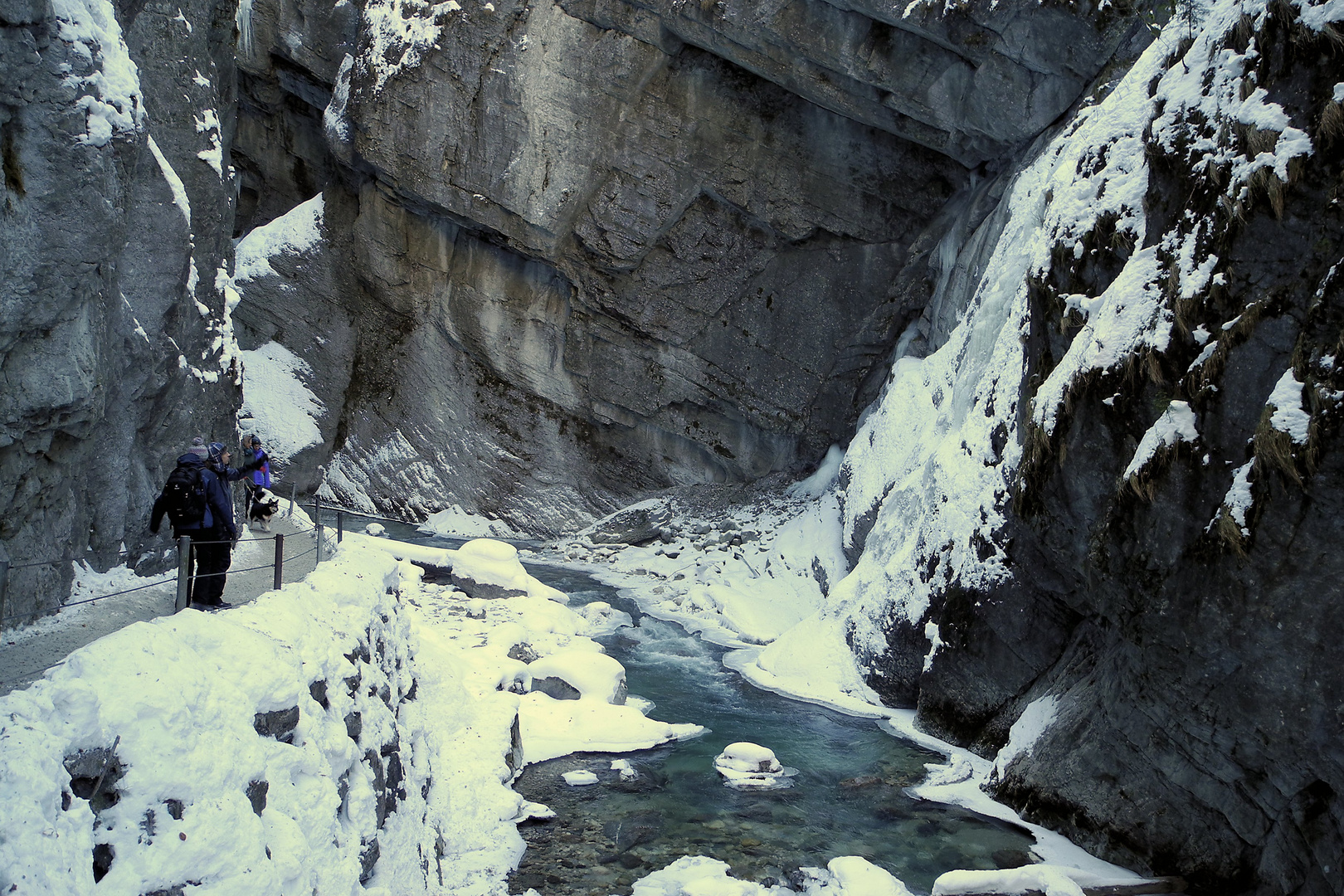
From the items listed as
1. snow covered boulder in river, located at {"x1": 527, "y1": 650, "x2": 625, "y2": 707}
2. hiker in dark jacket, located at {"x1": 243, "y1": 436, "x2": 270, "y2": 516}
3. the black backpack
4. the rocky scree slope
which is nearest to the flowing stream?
snow covered boulder in river, located at {"x1": 527, "y1": 650, "x2": 625, "y2": 707}

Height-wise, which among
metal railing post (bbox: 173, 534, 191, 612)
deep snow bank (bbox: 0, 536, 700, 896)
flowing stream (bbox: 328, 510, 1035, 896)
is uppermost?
metal railing post (bbox: 173, 534, 191, 612)

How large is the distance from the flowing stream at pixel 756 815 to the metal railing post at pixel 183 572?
408 centimetres

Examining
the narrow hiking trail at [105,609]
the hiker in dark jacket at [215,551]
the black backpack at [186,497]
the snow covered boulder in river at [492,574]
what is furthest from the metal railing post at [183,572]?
the snow covered boulder in river at [492,574]

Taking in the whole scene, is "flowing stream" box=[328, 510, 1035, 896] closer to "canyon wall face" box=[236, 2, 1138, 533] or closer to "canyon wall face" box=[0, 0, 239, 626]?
"canyon wall face" box=[0, 0, 239, 626]

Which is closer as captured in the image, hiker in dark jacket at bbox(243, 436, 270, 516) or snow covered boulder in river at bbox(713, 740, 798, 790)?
snow covered boulder in river at bbox(713, 740, 798, 790)

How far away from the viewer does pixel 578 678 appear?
1409 centimetres

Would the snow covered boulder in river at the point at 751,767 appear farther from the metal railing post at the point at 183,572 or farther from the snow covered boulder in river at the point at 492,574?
the snow covered boulder in river at the point at 492,574

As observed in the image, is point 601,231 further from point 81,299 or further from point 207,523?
point 207,523

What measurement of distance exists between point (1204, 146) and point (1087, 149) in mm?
2483

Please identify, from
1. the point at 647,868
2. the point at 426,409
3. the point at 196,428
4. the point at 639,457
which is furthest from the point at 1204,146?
the point at 426,409

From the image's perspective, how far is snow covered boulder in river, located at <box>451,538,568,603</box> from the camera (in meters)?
19.2

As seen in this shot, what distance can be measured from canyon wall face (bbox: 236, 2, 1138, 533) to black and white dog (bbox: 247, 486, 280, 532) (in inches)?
527

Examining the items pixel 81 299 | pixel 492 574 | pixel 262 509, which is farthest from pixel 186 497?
pixel 492 574

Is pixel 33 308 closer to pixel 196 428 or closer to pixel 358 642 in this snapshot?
pixel 358 642
